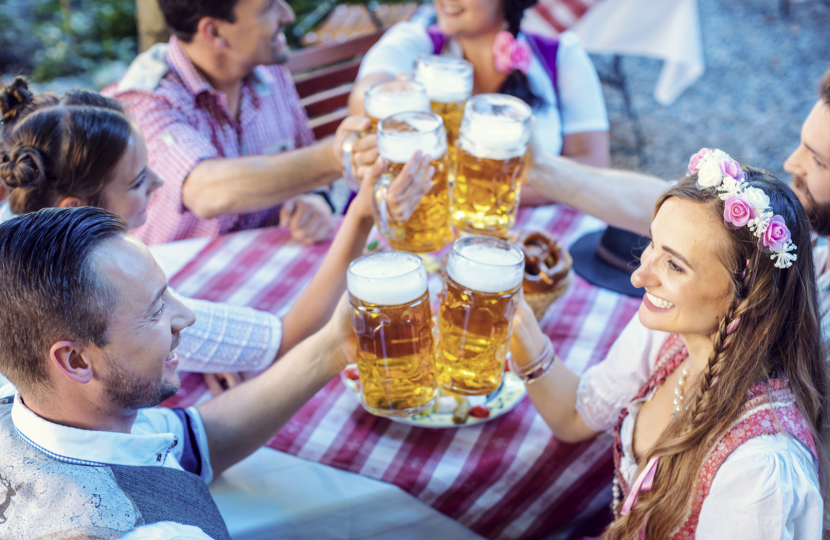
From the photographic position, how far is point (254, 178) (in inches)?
83.7

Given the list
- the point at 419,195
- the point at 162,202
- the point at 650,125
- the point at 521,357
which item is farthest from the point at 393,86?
the point at 650,125

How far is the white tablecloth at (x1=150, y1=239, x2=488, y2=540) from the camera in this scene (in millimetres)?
1358

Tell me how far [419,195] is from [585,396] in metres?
0.61

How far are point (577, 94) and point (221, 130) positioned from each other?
145 cm

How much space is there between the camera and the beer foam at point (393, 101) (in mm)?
1424

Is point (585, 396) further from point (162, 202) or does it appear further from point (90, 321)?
point (162, 202)

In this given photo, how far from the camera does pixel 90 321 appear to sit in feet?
3.17

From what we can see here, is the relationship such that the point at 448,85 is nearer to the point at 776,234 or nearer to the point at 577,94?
the point at 776,234

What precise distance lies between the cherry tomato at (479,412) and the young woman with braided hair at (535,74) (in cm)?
138

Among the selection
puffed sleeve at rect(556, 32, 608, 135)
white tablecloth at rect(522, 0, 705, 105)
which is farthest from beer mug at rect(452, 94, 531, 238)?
white tablecloth at rect(522, 0, 705, 105)

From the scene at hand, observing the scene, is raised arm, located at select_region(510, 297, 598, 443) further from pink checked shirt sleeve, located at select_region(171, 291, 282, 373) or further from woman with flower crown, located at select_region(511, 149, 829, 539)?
pink checked shirt sleeve, located at select_region(171, 291, 282, 373)

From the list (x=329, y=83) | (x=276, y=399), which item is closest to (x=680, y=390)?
(x=276, y=399)

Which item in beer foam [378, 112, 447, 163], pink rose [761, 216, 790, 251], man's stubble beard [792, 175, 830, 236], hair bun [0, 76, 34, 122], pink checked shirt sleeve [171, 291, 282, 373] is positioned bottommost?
pink checked shirt sleeve [171, 291, 282, 373]

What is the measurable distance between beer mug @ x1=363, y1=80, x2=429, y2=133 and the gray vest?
2.94 ft
